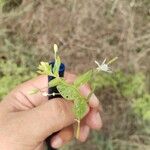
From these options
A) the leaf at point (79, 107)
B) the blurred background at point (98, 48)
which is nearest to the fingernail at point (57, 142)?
the leaf at point (79, 107)

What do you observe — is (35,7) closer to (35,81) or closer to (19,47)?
(19,47)

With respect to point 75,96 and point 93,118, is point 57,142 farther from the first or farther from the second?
point 75,96

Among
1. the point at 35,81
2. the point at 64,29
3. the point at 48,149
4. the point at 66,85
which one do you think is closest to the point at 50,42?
the point at 64,29

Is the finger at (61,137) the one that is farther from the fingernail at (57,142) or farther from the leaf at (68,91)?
the leaf at (68,91)

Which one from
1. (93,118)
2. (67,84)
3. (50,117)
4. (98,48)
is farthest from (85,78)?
(98,48)

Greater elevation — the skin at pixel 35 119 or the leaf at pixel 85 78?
the leaf at pixel 85 78

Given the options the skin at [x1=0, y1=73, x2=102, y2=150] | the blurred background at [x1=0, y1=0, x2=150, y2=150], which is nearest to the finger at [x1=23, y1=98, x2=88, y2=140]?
the skin at [x1=0, y1=73, x2=102, y2=150]
